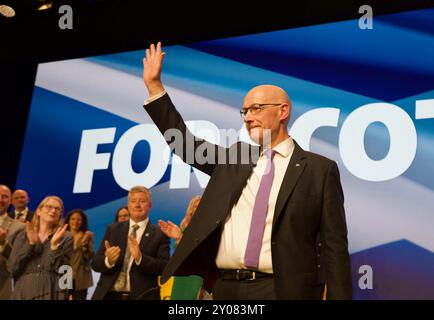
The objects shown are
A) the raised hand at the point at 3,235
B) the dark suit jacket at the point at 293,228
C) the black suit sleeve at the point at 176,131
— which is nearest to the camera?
the dark suit jacket at the point at 293,228

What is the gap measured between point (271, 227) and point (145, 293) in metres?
2.80

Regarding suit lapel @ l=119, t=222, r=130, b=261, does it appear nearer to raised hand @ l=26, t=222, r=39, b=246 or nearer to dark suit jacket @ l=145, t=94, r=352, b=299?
raised hand @ l=26, t=222, r=39, b=246

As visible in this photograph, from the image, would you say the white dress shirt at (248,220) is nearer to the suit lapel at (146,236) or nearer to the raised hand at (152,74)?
the raised hand at (152,74)

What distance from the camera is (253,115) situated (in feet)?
8.79

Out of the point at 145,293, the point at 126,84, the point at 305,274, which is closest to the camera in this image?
the point at 305,274

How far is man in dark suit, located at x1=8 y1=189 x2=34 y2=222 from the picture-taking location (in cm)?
661

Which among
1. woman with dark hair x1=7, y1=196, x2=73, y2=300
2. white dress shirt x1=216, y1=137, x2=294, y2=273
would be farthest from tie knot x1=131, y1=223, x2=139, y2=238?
white dress shirt x1=216, y1=137, x2=294, y2=273

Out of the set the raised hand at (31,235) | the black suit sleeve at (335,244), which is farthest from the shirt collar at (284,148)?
the raised hand at (31,235)

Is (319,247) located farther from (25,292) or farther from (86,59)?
(86,59)

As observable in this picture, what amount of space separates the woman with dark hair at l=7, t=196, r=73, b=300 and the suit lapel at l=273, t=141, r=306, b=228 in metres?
3.00

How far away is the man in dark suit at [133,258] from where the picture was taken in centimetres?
511

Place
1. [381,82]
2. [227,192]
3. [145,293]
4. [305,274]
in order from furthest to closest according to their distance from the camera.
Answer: [381,82] → [145,293] → [227,192] → [305,274]

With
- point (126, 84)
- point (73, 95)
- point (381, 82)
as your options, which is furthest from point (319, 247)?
point (73, 95)

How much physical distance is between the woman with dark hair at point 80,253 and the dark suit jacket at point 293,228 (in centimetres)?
365
